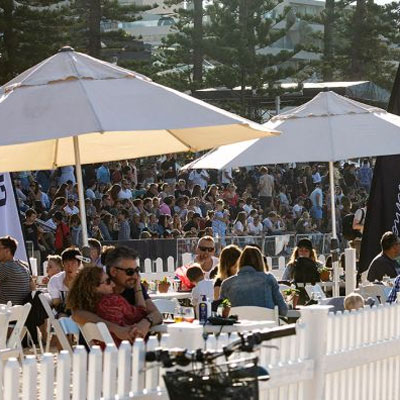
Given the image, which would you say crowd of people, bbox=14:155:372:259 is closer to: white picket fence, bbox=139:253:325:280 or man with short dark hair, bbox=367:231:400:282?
white picket fence, bbox=139:253:325:280

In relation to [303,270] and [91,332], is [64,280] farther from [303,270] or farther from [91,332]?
[91,332]

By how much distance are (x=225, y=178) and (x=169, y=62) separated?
52.1 ft

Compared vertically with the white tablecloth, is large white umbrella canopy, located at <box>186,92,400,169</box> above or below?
above

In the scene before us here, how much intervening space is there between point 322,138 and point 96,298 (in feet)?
20.9

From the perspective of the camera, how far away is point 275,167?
1382 inches

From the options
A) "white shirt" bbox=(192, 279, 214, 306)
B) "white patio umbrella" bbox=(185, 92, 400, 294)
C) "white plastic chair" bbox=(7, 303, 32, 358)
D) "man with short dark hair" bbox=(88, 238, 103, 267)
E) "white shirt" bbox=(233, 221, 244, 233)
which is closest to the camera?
"white plastic chair" bbox=(7, 303, 32, 358)

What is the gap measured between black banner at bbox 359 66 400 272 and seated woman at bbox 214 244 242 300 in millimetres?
3816

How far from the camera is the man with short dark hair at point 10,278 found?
13.4 meters

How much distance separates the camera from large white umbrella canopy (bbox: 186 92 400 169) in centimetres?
1411

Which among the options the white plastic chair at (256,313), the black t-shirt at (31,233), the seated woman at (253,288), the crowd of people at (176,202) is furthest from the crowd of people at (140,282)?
the black t-shirt at (31,233)

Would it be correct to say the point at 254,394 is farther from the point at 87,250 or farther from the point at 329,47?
the point at 329,47

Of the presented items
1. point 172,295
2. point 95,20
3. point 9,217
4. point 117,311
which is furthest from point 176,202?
point 95,20

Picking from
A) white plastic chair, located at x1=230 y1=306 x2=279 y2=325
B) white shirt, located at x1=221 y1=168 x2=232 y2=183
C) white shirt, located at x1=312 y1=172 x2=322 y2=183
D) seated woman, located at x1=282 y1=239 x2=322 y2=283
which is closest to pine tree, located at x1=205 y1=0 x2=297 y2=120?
white shirt, located at x1=312 y1=172 x2=322 y2=183

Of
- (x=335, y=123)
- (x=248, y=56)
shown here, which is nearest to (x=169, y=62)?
(x=248, y=56)
